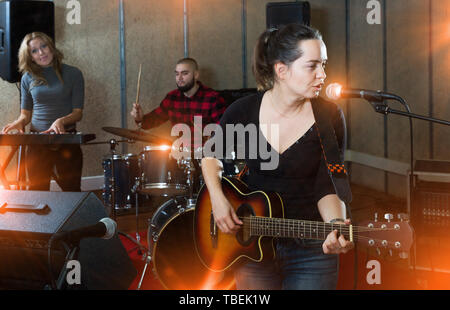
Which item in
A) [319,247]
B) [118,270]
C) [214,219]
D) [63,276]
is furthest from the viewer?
[118,270]

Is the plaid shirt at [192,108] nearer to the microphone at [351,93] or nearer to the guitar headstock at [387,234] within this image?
the microphone at [351,93]

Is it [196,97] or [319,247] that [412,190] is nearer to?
[319,247]

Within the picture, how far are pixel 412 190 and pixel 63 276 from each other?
2371 mm

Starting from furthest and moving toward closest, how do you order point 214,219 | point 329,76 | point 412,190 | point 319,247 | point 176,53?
point 329,76, point 176,53, point 412,190, point 214,219, point 319,247

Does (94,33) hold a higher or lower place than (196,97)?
higher

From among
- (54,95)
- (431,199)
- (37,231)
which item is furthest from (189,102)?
(37,231)

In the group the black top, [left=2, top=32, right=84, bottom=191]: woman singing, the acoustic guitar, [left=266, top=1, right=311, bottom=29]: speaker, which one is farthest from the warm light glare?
[left=266, top=1, right=311, bottom=29]: speaker

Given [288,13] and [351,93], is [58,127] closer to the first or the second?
[351,93]

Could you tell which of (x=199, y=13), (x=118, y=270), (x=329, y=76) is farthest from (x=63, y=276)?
(x=329, y=76)

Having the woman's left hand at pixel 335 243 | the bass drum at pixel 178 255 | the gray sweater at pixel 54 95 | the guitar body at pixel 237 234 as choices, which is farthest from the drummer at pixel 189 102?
the woman's left hand at pixel 335 243

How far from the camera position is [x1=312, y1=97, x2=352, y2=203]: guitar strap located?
182 centimetres

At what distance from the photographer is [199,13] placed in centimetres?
661

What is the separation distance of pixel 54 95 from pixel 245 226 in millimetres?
2999

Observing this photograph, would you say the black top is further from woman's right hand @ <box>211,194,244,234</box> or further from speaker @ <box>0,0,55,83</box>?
speaker @ <box>0,0,55,83</box>
